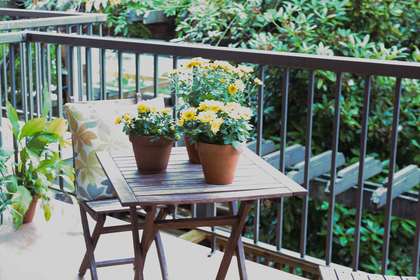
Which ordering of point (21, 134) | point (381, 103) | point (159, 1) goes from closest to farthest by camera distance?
point (21, 134), point (381, 103), point (159, 1)

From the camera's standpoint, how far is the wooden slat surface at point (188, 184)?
228cm

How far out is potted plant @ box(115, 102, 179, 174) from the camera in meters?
2.51

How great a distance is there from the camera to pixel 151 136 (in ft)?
8.28

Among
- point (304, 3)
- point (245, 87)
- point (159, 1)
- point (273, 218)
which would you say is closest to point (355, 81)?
point (304, 3)

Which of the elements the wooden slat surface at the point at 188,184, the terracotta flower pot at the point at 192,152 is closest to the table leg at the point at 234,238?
the wooden slat surface at the point at 188,184

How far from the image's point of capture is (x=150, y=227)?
2.45 meters

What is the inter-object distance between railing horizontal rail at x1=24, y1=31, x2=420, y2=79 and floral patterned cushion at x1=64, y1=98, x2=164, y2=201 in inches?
13.0

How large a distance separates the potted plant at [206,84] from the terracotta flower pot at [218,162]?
8.4 inches

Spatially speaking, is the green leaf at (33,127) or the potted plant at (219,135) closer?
the potted plant at (219,135)

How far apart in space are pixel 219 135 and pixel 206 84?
33 cm

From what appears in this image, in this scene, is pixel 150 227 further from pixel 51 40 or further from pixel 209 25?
pixel 209 25

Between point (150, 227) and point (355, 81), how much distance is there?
159 inches

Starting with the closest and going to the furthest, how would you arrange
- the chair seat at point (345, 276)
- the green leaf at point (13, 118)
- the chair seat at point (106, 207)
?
the chair seat at point (345, 276) → the chair seat at point (106, 207) → the green leaf at point (13, 118)

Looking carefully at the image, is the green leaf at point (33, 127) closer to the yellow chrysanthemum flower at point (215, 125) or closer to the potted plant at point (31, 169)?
the potted plant at point (31, 169)
